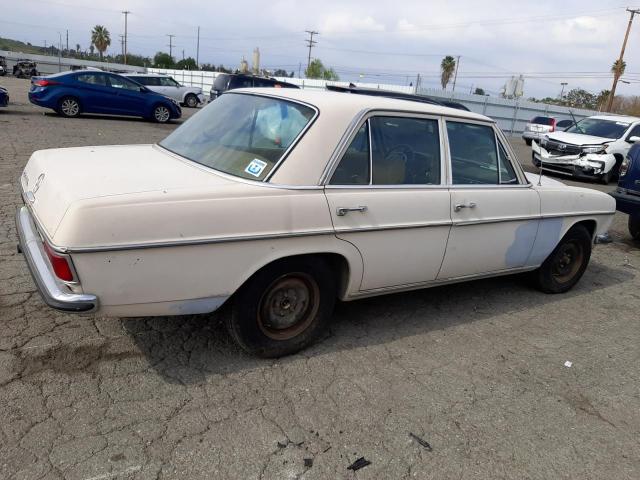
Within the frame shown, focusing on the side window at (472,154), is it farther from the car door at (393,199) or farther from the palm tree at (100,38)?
the palm tree at (100,38)

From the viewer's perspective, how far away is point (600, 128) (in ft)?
44.3

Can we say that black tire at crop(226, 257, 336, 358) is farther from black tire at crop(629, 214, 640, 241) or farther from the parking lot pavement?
black tire at crop(629, 214, 640, 241)

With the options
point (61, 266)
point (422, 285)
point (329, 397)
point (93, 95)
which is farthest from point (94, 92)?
point (329, 397)

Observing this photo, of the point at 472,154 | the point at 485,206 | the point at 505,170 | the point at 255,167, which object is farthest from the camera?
the point at 505,170

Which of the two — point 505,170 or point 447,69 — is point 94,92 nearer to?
point 505,170

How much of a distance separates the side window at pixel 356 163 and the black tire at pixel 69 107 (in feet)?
45.6

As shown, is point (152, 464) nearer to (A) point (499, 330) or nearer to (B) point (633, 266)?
(A) point (499, 330)

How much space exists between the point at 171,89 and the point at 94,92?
9487 millimetres

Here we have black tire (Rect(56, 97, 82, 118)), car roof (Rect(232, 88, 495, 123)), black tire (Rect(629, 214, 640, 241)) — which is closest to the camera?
car roof (Rect(232, 88, 495, 123))

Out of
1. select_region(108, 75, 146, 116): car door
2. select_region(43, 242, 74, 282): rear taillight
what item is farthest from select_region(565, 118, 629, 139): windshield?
select_region(43, 242, 74, 282): rear taillight

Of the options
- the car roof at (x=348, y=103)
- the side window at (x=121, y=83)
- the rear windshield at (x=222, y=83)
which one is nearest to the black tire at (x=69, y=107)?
the side window at (x=121, y=83)

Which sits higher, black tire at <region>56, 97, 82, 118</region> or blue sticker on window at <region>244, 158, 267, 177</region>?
blue sticker on window at <region>244, 158, 267, 177</region>

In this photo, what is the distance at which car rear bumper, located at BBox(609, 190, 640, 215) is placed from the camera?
255 inches

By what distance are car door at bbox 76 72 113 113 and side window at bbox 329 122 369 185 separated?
13818mm
